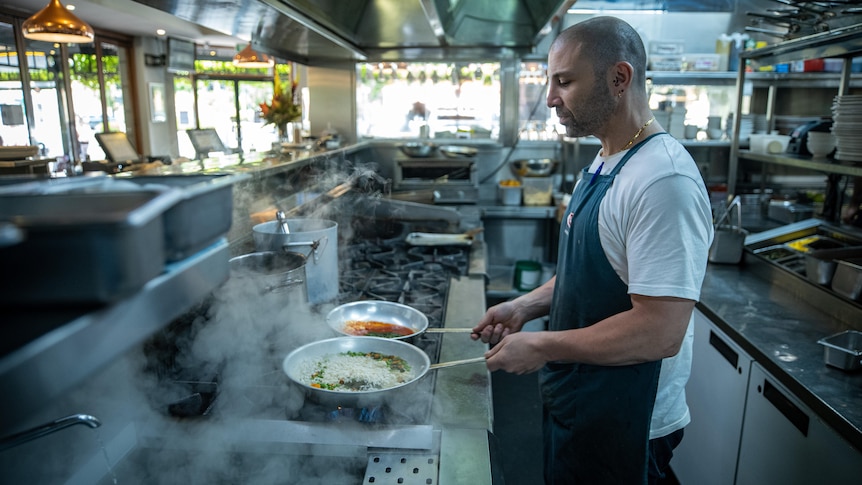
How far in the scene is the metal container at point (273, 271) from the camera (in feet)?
5.13

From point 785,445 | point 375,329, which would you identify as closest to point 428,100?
point 375,329

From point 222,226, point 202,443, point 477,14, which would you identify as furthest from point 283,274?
point 477,14

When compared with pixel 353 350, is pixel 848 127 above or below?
above

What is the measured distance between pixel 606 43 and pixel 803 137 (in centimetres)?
243

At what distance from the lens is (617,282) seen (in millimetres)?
1478

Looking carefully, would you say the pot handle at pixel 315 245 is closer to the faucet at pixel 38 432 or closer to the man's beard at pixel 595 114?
the man's beard at pixel 595 114

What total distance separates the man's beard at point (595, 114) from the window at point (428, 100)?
13.5 feet

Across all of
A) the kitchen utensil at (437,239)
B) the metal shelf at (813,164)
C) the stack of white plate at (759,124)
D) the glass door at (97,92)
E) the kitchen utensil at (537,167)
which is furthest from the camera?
the glass door at (97,92)

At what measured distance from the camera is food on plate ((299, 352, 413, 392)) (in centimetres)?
153

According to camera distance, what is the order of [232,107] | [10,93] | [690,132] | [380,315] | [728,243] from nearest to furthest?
[380,315] → [728,243] → [690,132] → [10,93] → [232,107]

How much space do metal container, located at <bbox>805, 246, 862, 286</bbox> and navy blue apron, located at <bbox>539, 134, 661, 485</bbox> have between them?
1.59m

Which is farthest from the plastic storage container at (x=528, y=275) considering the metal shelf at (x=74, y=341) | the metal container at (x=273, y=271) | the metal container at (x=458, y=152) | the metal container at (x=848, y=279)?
the metal shelf at (x=74, y=341)

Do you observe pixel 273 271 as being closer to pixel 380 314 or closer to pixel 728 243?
pixel 380 314

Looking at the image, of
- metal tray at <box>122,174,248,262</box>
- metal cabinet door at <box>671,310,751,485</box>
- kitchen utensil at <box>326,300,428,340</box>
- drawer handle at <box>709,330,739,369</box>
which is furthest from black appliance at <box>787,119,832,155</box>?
metal tray at <box>122,174,248,262</box>
